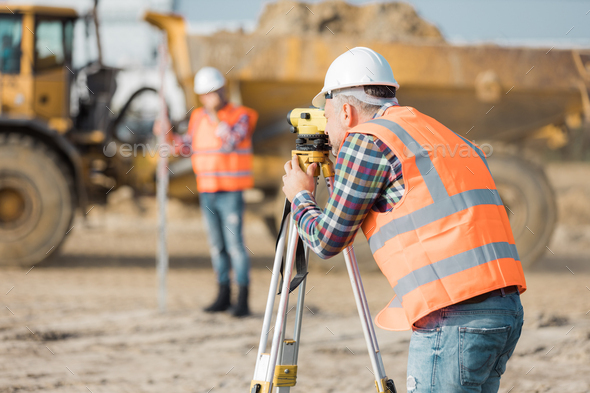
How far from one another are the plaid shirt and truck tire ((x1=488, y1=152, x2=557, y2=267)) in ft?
19.2

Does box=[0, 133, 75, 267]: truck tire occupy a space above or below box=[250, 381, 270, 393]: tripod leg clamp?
above

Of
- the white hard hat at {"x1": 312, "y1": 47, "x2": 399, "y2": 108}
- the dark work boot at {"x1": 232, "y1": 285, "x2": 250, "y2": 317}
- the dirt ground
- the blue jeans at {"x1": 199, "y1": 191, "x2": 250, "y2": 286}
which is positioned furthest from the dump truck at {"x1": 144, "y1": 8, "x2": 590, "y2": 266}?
the white hard hat at {"x1": 312, "y1": 47, "x2": 399, "y2": 108}

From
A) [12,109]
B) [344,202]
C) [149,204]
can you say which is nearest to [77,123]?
[12,109]

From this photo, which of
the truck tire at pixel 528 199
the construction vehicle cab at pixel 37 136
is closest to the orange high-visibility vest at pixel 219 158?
the construction vehicle cab at pixel 37 136

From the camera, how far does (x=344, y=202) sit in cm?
156

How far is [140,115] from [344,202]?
662 centimetres

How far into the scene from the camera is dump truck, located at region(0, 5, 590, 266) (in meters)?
6.58

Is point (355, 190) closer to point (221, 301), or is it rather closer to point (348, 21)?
point (221, 301)

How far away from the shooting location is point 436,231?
148cm

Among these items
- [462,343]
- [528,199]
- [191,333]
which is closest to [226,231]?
[191,333]

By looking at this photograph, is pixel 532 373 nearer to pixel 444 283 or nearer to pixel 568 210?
pixel 444 283

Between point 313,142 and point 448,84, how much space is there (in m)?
5.12

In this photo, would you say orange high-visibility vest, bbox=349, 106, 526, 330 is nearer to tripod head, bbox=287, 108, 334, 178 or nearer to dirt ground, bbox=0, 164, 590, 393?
tripod head, bbox=287, 108, 334, 178

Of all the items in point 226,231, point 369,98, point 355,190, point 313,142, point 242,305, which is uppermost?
point 369,98
